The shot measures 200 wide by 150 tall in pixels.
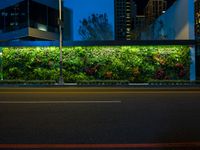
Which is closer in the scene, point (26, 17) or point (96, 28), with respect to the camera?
point (26, 17)

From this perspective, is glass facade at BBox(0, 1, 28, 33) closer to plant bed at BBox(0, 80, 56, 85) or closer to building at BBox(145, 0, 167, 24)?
plant bed at BBox(0, 80, 56, 85)

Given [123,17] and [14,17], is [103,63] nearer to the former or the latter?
[14,17]

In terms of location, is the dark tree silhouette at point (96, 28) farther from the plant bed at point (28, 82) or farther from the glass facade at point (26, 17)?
the plant bed at point (28, 82)

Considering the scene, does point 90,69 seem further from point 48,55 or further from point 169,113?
point 169,113

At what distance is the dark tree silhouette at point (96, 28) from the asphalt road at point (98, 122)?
194 ft

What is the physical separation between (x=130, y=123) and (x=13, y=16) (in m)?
48.4

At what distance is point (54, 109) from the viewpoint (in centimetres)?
1348

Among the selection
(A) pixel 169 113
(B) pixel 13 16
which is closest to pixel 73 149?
(A) pixel 169 113

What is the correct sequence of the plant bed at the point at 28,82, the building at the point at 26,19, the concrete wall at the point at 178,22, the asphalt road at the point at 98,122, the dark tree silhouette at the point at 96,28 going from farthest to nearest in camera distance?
1. the dark tree silhouette at the point at 96,28
2. the building at the point at 26,19
3. the concrete wall at the point at 178,22
4. the plant bed at the point at 28,82
5. the asphalt road at the point at 98,122

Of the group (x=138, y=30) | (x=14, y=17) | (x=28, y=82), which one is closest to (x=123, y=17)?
(x=138, y=30)

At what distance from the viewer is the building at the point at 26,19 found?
5484cm

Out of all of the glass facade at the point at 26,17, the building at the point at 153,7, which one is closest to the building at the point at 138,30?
the building at the point at 153,7

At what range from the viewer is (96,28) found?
7456cm

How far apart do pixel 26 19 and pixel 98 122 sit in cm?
4576
